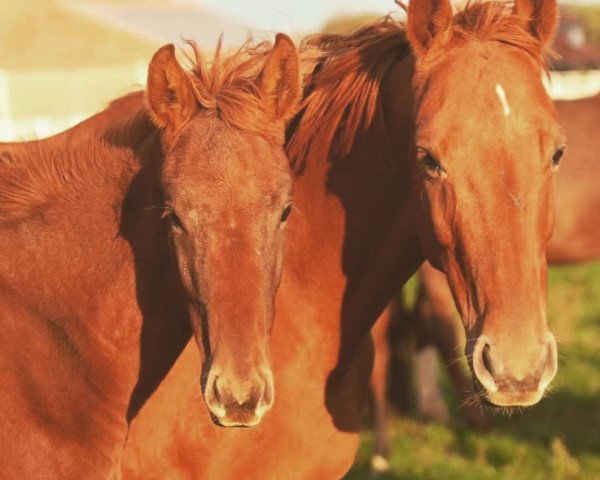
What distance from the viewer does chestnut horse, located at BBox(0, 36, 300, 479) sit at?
128 inches

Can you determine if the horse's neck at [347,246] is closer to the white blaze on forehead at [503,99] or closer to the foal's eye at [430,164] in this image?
the foal's eye at [430,164]

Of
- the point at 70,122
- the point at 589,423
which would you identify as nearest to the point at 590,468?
the point at 589,423

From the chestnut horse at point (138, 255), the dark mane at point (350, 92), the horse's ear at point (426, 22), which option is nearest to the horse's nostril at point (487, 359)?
the chestnut horse at point (138, 255)

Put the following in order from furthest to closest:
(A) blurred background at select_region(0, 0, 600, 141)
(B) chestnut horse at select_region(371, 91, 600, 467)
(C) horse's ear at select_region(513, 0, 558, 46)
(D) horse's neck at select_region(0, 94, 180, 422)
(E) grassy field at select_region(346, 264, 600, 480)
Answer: (A) blurred background at select_region(0, 0, 600, 141) < (B) chestnut horse at select_region(371, 91, 600, 467) < (E) grassy field at select_region(346, 264, 600, 480) < (C) horse's ear at select_region(513, 0, 558, 46) < (D) horse's neck at select_region(0, 94, 180, 422)

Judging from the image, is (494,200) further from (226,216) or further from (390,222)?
(226,216)

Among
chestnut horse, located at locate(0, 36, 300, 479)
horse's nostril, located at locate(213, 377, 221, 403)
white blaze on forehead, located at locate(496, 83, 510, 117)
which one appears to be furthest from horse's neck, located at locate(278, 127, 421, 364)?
horse's nostril, located at locate(213, 377, 221, 403)

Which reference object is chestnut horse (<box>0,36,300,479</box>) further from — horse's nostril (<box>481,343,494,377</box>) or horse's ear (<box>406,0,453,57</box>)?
horse's nostril (<box>481,343,494,377</box>)

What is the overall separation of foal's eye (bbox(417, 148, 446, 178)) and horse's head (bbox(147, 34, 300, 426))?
446mm

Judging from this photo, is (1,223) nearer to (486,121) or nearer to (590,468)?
(486,121)

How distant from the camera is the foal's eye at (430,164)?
11.3ft

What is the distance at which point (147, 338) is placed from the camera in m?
3.66

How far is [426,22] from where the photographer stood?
369 cm

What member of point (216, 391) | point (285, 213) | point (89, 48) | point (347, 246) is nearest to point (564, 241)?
point (347, 246)

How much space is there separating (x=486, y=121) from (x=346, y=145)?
2.38ft
